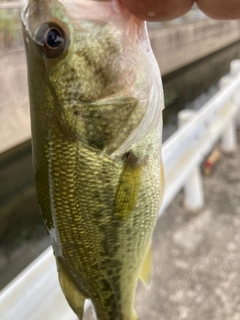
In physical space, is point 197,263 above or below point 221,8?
below

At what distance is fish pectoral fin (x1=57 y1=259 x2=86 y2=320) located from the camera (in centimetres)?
105

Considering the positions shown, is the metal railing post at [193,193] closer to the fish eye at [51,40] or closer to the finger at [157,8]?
the finger at [157,8]

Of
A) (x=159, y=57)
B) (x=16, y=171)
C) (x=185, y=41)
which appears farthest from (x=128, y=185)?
(x=185, y=41)

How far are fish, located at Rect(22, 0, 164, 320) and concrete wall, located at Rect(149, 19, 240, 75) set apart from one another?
5060mm

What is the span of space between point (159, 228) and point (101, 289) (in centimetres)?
138

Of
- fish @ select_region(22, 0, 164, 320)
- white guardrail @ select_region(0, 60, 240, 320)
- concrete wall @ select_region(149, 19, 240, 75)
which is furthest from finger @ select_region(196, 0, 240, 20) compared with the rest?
concrete wall @ select_region(149, 19, 240, 75)

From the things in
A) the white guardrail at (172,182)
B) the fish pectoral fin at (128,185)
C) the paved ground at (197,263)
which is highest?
the fish pectoral fin at (128,185)

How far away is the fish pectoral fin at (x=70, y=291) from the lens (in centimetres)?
105

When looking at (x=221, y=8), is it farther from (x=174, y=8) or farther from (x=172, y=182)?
(x=172, y=182)

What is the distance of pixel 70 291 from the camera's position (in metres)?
1.06

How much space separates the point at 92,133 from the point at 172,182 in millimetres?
1359

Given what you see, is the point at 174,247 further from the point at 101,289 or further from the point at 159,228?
the point at 101,289

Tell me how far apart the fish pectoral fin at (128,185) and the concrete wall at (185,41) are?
507 cm

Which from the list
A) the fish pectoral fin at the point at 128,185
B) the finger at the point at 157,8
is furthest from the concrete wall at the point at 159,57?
the finger at the point at 157,8
